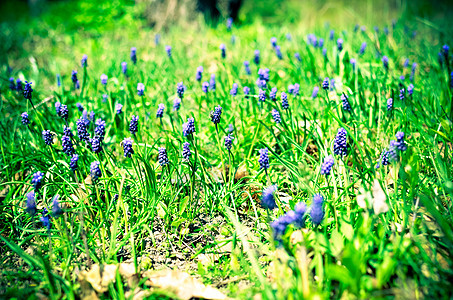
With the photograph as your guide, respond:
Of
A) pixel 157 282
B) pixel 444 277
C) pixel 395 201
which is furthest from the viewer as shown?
pixel 395 201

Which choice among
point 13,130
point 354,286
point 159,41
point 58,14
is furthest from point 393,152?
point 58,14

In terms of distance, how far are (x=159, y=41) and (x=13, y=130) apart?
273 centimetres

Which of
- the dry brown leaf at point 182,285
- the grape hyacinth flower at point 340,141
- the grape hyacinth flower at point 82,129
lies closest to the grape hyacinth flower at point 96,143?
the grape hyacinth flower at point 82,129

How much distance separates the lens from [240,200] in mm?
1988

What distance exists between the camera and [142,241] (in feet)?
5.80

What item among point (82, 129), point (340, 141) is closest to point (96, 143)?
point (82, 129)


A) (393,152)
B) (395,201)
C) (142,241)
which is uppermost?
(393,152)

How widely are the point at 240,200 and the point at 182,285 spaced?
66 cm

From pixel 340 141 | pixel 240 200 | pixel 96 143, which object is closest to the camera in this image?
pixel 340 141

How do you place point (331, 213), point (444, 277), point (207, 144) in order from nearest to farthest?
point (444, 277)
point (331, 213)
point (207, 144)

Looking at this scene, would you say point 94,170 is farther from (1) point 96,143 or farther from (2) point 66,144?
(2) point 66,144

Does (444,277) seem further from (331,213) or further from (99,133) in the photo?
(99,133)

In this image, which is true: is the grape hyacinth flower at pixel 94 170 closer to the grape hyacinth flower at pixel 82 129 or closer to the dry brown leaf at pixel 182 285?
the grape hyacinth flower at pixel 82 129

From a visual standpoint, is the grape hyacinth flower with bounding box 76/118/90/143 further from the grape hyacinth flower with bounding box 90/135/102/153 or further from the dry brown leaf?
the dry brown leaf
